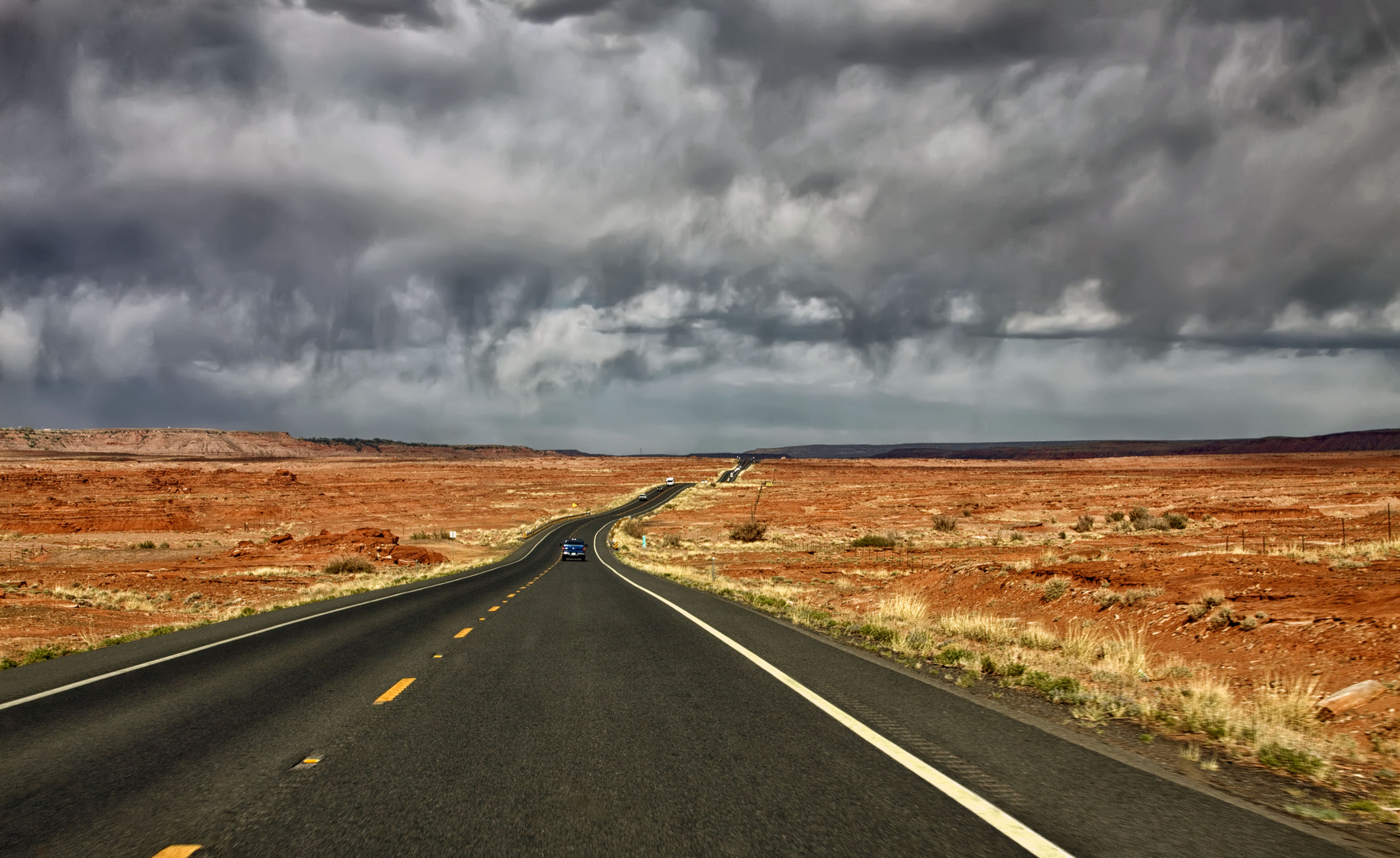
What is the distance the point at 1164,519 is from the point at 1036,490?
4180 cm

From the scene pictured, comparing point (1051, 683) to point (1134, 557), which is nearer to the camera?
point (1051, 683)

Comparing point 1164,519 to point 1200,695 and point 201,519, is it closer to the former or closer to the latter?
point 1200,695

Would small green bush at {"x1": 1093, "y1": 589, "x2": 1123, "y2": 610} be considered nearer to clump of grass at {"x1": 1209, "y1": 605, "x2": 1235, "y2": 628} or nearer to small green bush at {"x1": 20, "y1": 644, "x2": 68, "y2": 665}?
clump of grass at {"x1": 1209, "y1": 605, "x2": 1235, "y2": 628}

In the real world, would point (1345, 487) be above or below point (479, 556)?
above

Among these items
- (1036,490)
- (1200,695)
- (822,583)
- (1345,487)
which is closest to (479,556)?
(822,583)

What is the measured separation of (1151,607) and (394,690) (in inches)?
560

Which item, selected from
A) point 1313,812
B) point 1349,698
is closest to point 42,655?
point 1313,812

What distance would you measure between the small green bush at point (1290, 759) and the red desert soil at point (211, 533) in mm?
17896

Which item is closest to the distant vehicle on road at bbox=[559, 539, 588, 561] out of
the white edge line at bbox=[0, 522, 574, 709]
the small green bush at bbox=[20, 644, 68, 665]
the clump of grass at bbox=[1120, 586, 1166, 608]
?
the white edge line at bbox=[0, 522, 574, 709]

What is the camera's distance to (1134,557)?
27.6 metres

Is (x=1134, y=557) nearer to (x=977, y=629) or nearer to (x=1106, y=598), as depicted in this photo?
(x=1106, y=598)

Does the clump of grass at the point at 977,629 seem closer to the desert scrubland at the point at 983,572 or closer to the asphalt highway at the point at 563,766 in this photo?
the desert scrubland at the point at 983,572

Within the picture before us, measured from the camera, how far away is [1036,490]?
86438 mm

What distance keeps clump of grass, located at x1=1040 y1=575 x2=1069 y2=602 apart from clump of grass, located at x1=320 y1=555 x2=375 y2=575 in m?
32.3
